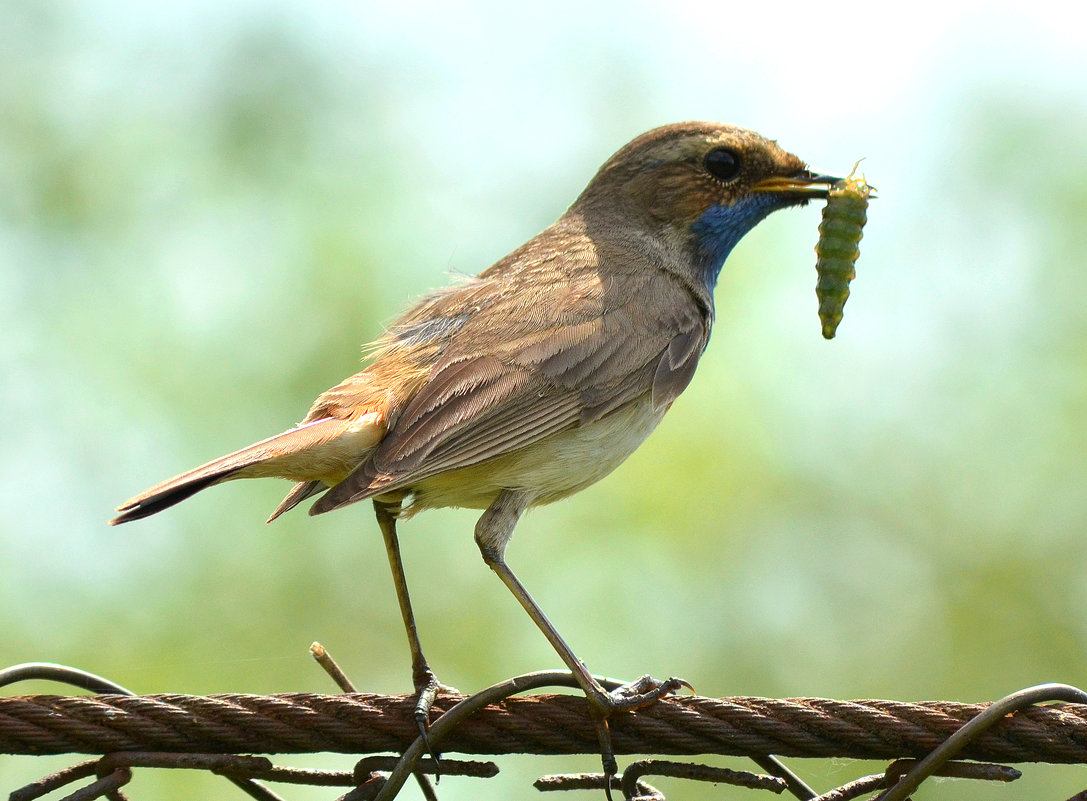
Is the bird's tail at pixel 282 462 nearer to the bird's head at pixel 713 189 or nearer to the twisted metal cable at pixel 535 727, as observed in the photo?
the twisted metal cable at pixel 535 727

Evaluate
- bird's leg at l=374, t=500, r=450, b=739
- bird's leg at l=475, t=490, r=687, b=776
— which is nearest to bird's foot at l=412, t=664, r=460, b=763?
bird's leg at l=374, t=500, r=450, b=739

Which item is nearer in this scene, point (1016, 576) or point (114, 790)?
point (114, 790)

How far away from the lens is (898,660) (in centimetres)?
869

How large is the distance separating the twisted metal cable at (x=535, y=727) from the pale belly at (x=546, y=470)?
4.60 ft

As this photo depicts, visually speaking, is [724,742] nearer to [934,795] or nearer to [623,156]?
[623,156]

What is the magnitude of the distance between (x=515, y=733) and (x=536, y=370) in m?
1.81

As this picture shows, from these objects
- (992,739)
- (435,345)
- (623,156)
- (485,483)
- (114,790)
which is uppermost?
(623,156)

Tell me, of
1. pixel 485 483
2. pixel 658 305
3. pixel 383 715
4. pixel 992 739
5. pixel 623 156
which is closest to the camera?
pixel 992 739

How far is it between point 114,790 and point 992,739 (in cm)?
213

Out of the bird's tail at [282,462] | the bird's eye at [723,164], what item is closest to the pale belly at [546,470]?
the bird's tail at [282,462]

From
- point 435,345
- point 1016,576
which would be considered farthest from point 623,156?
point 1016,576

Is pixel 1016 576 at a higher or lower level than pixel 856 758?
higher

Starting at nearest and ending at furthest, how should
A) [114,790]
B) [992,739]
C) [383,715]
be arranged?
[992,739] < [114,790] < [383,715]

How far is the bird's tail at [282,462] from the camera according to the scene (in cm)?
379
